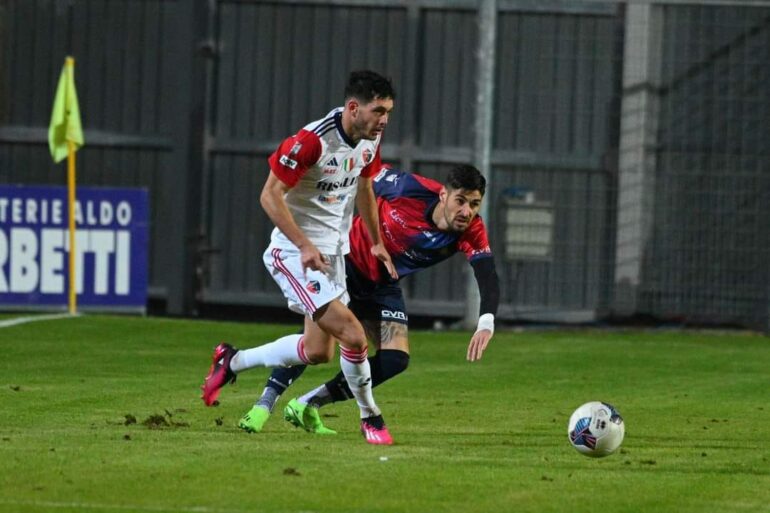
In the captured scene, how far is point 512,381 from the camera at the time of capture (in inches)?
575

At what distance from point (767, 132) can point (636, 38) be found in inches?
81.0

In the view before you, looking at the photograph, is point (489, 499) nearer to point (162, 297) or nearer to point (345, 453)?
point (345, 453)

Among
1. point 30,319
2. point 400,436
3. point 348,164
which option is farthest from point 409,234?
point 30,319

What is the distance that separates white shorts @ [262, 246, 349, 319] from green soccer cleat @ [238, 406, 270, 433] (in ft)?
2.13

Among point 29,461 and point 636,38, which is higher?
point 636,38

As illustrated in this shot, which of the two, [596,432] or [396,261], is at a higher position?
[396,261]

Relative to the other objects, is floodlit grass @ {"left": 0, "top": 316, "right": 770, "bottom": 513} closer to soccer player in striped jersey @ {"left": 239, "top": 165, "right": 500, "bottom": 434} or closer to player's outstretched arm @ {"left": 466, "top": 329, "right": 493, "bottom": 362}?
soccer player in striped jersey @ {"left": 239, "top": 165, "right": 500, "bottom": 434}

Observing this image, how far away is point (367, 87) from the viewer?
9.43m

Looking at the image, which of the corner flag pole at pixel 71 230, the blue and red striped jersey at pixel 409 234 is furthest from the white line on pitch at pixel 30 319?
the blue and red striped jersey at pixel 409 234

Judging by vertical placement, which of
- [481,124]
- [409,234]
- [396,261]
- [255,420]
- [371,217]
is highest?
[481,124]

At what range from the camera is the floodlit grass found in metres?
7.49

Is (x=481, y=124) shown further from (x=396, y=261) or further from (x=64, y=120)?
(x=396, y=261)

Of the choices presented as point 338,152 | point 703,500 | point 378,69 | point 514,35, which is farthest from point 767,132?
point 703,500

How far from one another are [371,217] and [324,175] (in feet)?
2.12
